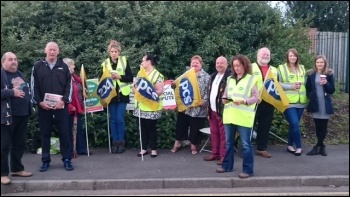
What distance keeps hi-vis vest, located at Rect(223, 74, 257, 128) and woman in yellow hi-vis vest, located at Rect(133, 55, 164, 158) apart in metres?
1.85

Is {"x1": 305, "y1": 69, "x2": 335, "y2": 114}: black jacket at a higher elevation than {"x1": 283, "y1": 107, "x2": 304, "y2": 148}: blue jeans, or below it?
higher

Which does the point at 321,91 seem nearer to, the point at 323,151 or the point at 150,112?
the point at 323,151

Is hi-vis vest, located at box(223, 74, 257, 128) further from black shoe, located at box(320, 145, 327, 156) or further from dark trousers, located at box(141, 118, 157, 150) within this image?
black shoe, located at box(320, 145, 327, 156)

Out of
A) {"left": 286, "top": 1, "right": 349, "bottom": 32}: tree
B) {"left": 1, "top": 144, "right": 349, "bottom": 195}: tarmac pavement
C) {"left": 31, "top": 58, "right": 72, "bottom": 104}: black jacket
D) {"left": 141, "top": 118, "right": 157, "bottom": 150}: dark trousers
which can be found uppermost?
{"left": 286, "top": 1, "right": 349, "bottom": 32}: tree

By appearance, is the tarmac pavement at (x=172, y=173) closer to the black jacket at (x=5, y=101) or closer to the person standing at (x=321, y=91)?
the person standing at (x=321, y=91)

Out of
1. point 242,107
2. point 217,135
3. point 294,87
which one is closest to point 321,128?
point 294,87

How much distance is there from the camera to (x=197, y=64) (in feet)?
31.4

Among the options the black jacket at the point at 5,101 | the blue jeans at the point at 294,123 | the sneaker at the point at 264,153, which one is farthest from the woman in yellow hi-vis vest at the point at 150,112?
the black jacket at the point at 5,101

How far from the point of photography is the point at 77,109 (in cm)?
944

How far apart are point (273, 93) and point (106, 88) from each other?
3019mm

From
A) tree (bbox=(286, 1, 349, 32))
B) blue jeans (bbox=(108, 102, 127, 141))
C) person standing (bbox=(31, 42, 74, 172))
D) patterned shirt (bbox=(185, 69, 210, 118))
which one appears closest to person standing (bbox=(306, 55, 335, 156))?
patterned shirt (bbox=(185, 69, 210, 118))

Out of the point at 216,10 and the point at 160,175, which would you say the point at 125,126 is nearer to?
the point at 160,175

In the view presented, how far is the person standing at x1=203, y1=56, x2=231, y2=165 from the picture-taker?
8719 mm

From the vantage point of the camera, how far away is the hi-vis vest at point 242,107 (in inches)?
310
